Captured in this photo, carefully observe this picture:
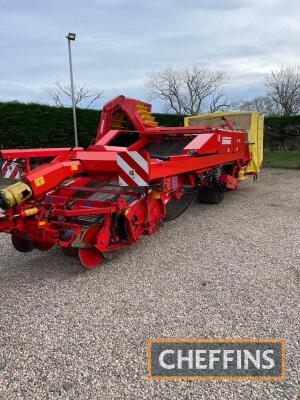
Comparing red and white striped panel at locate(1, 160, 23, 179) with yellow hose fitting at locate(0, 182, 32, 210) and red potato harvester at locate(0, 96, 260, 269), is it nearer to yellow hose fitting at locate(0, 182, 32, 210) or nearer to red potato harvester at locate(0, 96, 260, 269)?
red potato harvester at locate(0, 96, 260, 269)

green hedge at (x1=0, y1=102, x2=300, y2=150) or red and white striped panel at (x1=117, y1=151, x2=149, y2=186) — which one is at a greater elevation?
green hedge at (x1=0, y1=102, x2=300, y2=150)

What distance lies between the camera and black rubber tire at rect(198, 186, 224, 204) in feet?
21.9

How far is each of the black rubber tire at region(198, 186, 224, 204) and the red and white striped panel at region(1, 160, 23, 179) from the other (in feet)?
11.6

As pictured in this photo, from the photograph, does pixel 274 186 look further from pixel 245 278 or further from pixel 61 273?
pixel 61 273

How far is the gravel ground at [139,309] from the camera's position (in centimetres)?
205

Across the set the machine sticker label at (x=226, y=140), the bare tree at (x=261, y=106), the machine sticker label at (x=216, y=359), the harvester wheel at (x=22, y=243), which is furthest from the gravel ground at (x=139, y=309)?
the bare tree at (x=261, y=106)

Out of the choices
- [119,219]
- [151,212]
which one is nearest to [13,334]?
[119,219]

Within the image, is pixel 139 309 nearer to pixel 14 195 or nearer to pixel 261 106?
pixel 14 195

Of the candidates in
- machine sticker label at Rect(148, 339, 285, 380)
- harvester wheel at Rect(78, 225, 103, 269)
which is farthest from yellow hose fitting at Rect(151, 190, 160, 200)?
machine sticker label at Rect(148, 339, 285, 380)

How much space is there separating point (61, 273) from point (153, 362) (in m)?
1.61

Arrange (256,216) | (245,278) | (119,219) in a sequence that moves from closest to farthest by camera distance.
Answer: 1. (245,278)
2. (119,219)
3. (256,216)

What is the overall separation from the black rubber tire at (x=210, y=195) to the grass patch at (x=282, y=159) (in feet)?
21.3

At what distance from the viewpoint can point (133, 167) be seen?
3488mm

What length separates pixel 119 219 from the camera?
3.58 m
